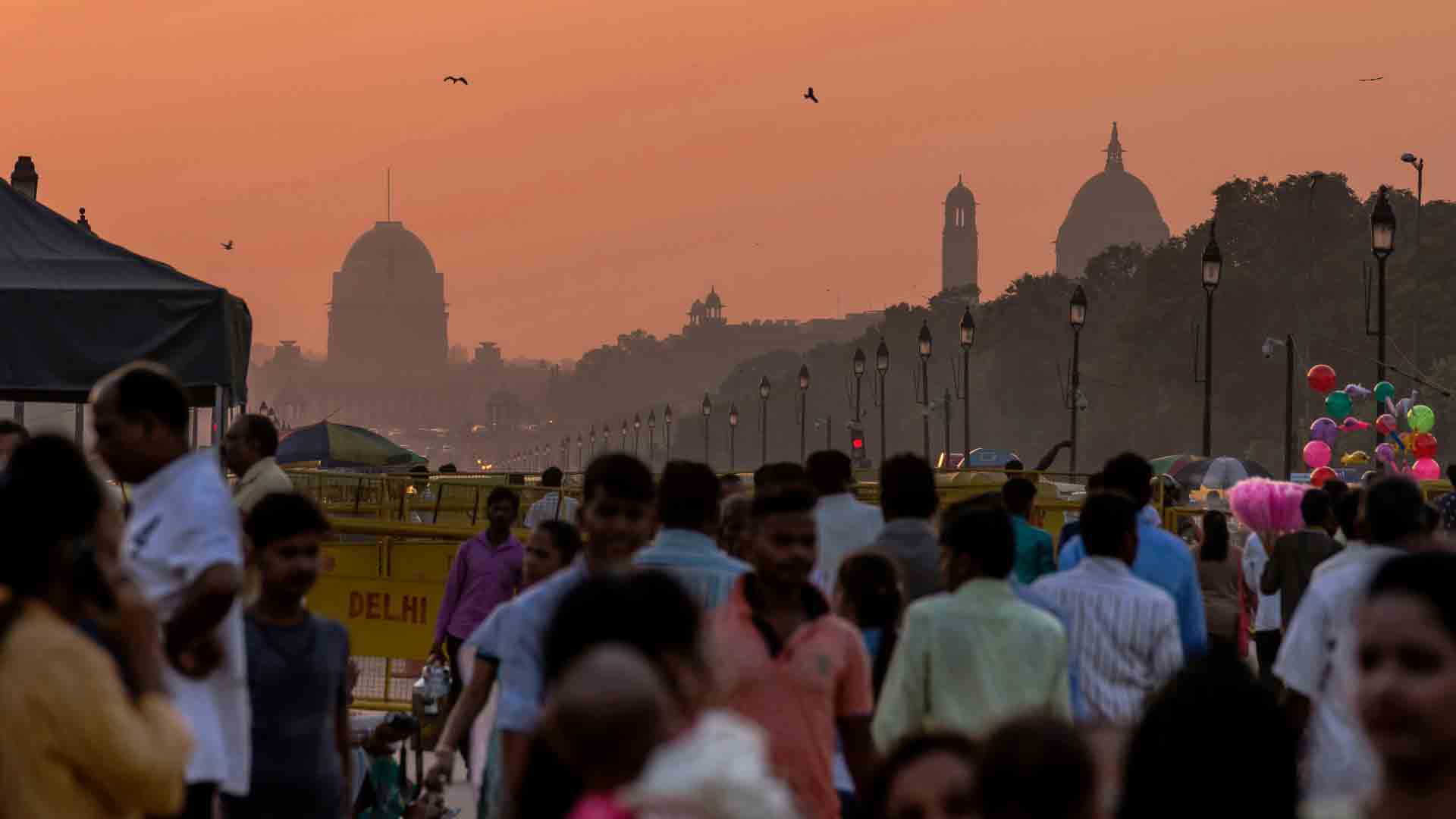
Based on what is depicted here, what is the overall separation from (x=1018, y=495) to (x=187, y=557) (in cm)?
616

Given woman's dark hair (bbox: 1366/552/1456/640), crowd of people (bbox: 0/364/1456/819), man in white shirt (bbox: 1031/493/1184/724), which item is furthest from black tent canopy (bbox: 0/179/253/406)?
woman's dark hair (bbox: 1366/552/1456/640)

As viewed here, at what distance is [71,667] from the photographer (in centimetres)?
438

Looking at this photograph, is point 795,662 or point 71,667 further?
point 795,662

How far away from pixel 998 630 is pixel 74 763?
321cm

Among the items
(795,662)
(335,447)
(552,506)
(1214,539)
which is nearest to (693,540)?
(795,662)

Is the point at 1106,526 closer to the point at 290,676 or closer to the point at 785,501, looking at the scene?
the point at 785,501

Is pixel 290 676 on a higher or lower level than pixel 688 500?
lower

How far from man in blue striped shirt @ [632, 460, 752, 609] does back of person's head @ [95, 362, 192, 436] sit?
50.7 inches

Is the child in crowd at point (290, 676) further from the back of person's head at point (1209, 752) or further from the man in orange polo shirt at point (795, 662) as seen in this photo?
the back of person's head at point (1209, 752)

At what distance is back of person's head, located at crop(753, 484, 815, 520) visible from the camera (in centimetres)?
647

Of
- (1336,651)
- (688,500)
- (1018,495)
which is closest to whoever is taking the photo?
(688,500)

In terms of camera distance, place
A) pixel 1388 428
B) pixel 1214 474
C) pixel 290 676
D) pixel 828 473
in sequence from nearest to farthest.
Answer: pixel 290 676
pixel 828 473
pixel 1388 428
pixel 1214 474

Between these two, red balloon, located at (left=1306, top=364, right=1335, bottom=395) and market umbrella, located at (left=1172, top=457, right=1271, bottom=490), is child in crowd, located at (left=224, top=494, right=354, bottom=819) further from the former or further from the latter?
red balloon, located at (left=1306, top=364, right=1335, bottom=395)

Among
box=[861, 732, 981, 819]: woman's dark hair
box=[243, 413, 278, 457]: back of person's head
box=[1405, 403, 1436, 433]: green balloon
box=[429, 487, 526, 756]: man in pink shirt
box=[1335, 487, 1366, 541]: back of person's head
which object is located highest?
box=[1405, 403, 1436, 433]: green balloon
